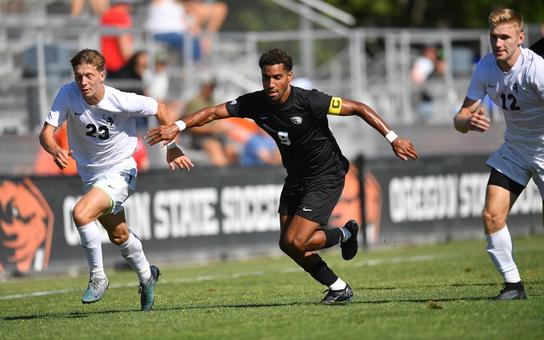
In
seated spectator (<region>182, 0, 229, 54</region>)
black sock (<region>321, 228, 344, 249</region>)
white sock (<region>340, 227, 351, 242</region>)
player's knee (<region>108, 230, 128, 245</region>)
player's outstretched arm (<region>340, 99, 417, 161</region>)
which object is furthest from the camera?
seated spectator (<region>182, 0, 229, 54</region>)

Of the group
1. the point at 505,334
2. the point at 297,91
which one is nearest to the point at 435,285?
the point at 297,91

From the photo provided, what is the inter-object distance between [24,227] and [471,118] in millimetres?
8864

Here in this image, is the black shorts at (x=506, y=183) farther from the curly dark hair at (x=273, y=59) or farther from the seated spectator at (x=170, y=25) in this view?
the seated spectator at (x=170, y=25)

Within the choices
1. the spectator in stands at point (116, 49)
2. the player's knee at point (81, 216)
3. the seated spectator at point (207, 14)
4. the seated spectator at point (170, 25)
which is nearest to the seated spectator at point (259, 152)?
the seated spectator at point (170, 25)

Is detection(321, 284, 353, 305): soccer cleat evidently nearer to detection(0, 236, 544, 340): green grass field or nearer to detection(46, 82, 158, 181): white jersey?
detection(0, 236, 544, 340): green grass field

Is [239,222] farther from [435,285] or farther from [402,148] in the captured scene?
[402,148]

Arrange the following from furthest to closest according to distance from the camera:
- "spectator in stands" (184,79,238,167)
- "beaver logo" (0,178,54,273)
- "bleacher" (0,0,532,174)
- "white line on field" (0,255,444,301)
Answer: "spectator in stands" (184,79,238,167) < "bleacher" (0,0,532,174) < "beaver logo" (0,178,54,273) < "white line on field" (0,255,444,301)

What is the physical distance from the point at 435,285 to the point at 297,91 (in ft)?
10.4

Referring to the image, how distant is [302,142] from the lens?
10.0 meters

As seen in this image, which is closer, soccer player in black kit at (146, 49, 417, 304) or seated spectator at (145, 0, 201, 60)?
soccer player in black kit at (146, 49, 417, 304)

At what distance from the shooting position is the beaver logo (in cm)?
1600

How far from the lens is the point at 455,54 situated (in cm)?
2447

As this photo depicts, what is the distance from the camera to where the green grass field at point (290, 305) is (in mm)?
8188

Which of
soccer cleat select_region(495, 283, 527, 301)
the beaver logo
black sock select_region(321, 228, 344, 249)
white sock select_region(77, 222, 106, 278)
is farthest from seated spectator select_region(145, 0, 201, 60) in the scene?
soccer cleat select_region(495, 283, 527, 301)
